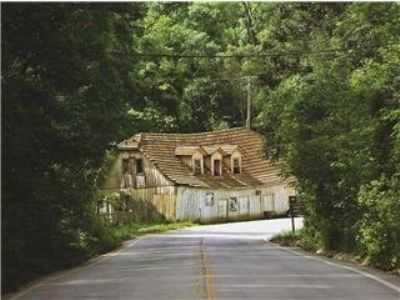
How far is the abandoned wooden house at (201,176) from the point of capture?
71250mm

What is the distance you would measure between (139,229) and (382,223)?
3732 centimetres

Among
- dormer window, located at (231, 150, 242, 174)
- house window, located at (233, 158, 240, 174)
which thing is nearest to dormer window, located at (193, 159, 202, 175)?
dormer window, located at (231, 150, 242, 174)

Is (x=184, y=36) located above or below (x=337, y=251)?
above

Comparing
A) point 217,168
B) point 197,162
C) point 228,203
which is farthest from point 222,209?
point 197,162

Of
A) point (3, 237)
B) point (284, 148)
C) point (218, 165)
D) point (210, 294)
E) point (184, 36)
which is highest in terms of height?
point (184, 36)

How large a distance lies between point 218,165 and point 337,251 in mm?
47835

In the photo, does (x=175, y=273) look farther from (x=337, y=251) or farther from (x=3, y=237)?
(x=337, y=251)

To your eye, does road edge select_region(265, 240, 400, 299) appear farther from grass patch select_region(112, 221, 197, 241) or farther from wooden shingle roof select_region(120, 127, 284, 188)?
wooden shingle roof select_region(120, 127, 284, 188)

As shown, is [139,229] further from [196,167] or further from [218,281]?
[218,281]

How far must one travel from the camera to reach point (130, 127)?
31.0 m

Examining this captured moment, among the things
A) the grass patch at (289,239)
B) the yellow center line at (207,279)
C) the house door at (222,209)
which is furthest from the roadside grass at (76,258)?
the house door at (222,209)

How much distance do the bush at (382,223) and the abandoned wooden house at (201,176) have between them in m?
46.0

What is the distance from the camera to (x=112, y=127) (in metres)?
26.5

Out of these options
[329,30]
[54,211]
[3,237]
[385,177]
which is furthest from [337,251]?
[329,30]
